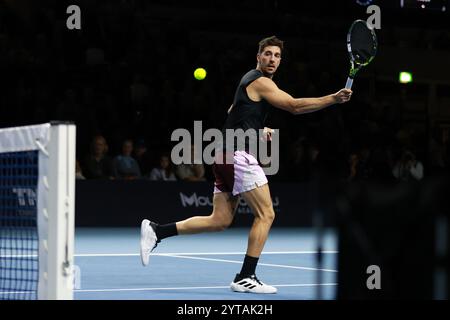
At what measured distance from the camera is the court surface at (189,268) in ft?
21.3

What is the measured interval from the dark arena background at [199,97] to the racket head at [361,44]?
2.50 metres

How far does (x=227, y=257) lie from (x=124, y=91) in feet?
22.9

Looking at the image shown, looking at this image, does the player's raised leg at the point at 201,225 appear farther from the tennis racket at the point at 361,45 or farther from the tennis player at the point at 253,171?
the tennis racket at the point at 361,45

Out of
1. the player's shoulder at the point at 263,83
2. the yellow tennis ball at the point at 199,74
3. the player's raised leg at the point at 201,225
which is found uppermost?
the yellow tennis ball at the point at 199,74

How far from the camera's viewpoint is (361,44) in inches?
287

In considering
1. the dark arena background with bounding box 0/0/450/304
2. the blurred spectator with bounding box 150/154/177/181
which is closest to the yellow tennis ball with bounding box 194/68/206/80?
the dark arena background with bounding box 0/0/450/304

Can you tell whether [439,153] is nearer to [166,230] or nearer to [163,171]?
[163,171]

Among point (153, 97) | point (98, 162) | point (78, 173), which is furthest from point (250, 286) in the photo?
point (153, 97)

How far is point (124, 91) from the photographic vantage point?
1652cm

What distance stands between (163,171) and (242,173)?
28.6ft

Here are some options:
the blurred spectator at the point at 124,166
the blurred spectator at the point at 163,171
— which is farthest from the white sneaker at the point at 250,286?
the blurred spectator at the point at 163,171
